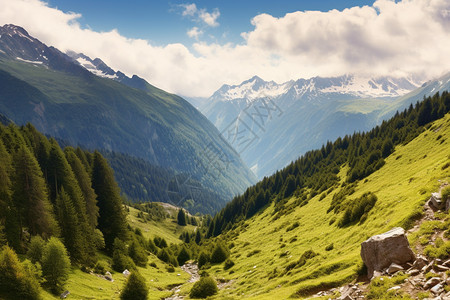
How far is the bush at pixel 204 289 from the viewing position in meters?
46.8

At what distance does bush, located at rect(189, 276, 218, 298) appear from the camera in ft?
154

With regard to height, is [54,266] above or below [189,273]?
above

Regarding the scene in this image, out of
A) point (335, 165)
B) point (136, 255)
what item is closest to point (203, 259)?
point (136, 255)

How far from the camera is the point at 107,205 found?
2936 inches

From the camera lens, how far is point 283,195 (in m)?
146

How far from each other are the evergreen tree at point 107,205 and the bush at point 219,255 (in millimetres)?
24630

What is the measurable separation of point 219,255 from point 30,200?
48043mm

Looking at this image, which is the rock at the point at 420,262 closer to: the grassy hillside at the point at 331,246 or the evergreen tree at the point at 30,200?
the grassy hillside at the point at 331,246

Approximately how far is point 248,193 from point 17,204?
140 m

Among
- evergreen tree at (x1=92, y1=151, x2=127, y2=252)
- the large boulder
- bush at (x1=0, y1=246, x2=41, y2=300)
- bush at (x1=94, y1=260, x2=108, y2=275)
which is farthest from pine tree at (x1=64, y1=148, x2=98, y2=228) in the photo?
the large boulder

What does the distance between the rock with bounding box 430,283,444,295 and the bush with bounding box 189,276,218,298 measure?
36.3m

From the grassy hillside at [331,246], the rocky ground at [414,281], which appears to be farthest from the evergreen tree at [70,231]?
the rocky ground at [414,281]

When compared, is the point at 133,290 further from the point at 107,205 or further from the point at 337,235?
the point at 107,205

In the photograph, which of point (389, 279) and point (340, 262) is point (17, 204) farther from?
point (389, 279)
